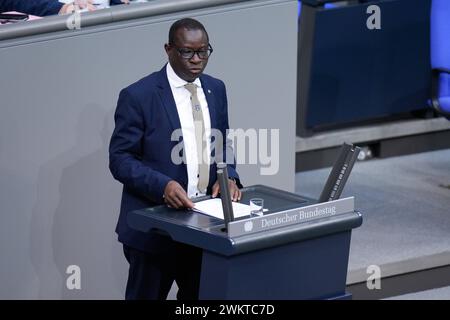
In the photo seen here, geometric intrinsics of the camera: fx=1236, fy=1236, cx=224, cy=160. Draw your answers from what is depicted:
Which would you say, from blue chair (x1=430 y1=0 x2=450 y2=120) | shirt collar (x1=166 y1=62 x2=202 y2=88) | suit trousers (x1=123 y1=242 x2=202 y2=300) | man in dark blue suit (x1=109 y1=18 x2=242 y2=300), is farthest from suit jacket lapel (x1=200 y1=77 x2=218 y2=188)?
blue chair (x1=430 y1=0 x2=450 y2=120)

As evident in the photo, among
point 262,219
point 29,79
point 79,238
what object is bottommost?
point 79,238

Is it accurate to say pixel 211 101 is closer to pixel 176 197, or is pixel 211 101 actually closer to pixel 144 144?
pixel 144 144

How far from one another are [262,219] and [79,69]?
63.9 inches

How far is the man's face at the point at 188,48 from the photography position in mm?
4711

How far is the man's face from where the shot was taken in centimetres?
471

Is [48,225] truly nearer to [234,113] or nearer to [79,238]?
[79,238]

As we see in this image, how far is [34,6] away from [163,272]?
6.01 feet

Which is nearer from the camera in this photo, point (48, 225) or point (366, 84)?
point (48, 225)

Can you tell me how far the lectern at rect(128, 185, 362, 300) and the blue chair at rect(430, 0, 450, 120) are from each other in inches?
127

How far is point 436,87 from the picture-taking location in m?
7.77

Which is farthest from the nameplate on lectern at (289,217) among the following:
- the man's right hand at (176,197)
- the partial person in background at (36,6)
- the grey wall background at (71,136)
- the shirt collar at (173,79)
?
the partial person in background at (36,6)

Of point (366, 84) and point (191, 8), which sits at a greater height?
point (191, 8)

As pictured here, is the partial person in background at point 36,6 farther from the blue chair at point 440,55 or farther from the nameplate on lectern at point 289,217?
the blue chair at point 440,55
